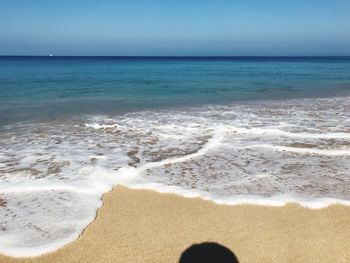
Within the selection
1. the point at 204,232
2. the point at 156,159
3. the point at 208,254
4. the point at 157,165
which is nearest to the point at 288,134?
the point at 156,159

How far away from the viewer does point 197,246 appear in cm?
431

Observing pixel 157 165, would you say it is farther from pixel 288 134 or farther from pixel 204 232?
pixel 288 134

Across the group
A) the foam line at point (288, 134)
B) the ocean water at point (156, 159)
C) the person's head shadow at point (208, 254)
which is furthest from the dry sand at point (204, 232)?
the foam line at point (288, 134)

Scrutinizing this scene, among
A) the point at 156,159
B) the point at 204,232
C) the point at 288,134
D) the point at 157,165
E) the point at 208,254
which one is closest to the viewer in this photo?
the point at 208,254

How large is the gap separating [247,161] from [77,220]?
3.96 meters

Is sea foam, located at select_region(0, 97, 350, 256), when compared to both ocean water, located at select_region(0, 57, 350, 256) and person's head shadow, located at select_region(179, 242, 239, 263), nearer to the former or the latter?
ocean water, located at select_region(0, 57, 350, 256)

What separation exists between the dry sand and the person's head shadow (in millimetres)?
74

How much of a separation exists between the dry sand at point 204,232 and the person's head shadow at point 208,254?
0.24 feet

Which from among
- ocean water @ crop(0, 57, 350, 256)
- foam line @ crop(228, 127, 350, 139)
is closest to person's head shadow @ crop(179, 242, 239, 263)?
ocean water @ crop(0, 57, 350, 256)

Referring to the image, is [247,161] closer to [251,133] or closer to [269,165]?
[269,165]

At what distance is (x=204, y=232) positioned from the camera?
15.1 feet

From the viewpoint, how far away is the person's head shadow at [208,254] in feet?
13.4

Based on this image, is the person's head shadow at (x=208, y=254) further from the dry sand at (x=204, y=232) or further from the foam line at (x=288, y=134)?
the foam line at (x=288, y=134)

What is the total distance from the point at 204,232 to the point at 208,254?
461 millimetres
